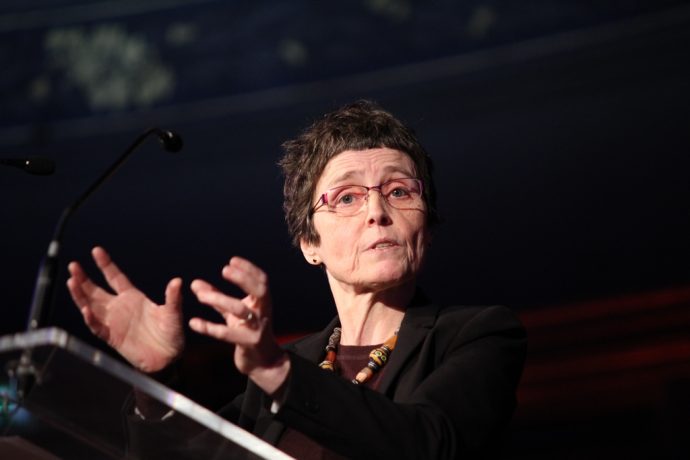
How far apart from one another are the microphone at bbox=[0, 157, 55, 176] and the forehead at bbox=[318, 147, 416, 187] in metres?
0.62

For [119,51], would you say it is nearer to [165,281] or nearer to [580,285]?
[165,281]

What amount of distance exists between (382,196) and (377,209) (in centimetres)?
6

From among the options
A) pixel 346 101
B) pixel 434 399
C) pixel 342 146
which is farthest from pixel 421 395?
pixel 346 101

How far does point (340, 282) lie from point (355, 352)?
16cm

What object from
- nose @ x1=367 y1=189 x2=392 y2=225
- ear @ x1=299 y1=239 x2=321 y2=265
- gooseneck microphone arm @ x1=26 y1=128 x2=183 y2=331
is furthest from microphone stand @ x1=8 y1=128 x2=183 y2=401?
ear @ x1=299 y1=239 x2=321 y2=265

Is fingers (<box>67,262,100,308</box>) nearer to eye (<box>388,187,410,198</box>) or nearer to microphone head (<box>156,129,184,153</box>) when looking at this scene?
microphone head (<box>156,129,184,153</box>)

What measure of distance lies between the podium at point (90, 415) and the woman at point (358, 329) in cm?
10

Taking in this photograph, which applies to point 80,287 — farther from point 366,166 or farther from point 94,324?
point 366,166

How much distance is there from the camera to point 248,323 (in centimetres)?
130

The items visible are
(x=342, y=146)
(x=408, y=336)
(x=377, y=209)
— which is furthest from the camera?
(x=342, y=146)

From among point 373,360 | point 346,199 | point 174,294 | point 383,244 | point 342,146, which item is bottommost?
point 174,294

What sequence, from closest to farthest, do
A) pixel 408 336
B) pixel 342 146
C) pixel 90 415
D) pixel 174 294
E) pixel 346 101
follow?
pixel 90 415
pixel 174 294
pixel 408 336
pixel 342 146
pixel 346 101

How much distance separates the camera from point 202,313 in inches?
142

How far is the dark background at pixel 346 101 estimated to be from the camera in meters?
3.26
